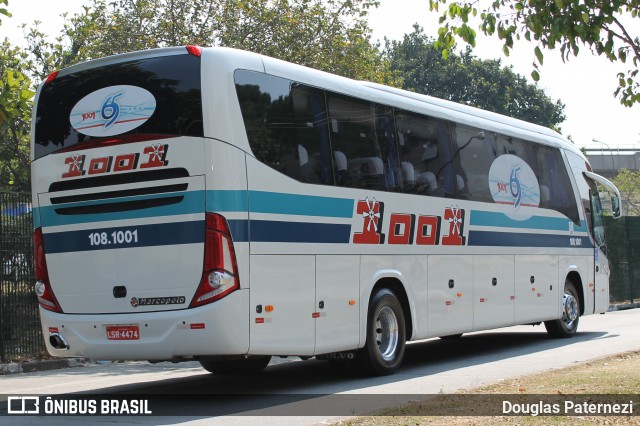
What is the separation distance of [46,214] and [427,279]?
5.39 m

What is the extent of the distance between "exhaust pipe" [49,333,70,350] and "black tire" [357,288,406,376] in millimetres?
3707

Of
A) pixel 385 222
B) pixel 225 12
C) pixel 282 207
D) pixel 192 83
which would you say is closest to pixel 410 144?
pixel 385 222

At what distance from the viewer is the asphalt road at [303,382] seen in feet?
31.0

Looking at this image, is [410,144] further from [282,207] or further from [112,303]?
[112,303]

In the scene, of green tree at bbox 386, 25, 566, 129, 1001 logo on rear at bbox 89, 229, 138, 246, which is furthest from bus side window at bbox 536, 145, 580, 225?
green tree at bbox 386, 25, 566, 129

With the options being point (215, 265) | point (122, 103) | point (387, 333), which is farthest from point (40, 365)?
point (215, 265)

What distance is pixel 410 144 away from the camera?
13.3 m

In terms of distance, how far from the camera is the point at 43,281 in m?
10.8

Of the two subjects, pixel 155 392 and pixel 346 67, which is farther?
pixel 346 67

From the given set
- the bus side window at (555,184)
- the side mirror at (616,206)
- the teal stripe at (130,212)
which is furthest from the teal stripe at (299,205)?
the side mirror at (616,206)

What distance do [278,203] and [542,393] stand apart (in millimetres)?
3431

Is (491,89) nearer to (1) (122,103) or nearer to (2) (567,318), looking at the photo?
(2) (567,318)

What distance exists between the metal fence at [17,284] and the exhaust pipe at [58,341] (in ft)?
17.4

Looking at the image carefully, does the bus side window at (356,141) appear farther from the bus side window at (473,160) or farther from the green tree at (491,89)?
the green tree at (491,89)
